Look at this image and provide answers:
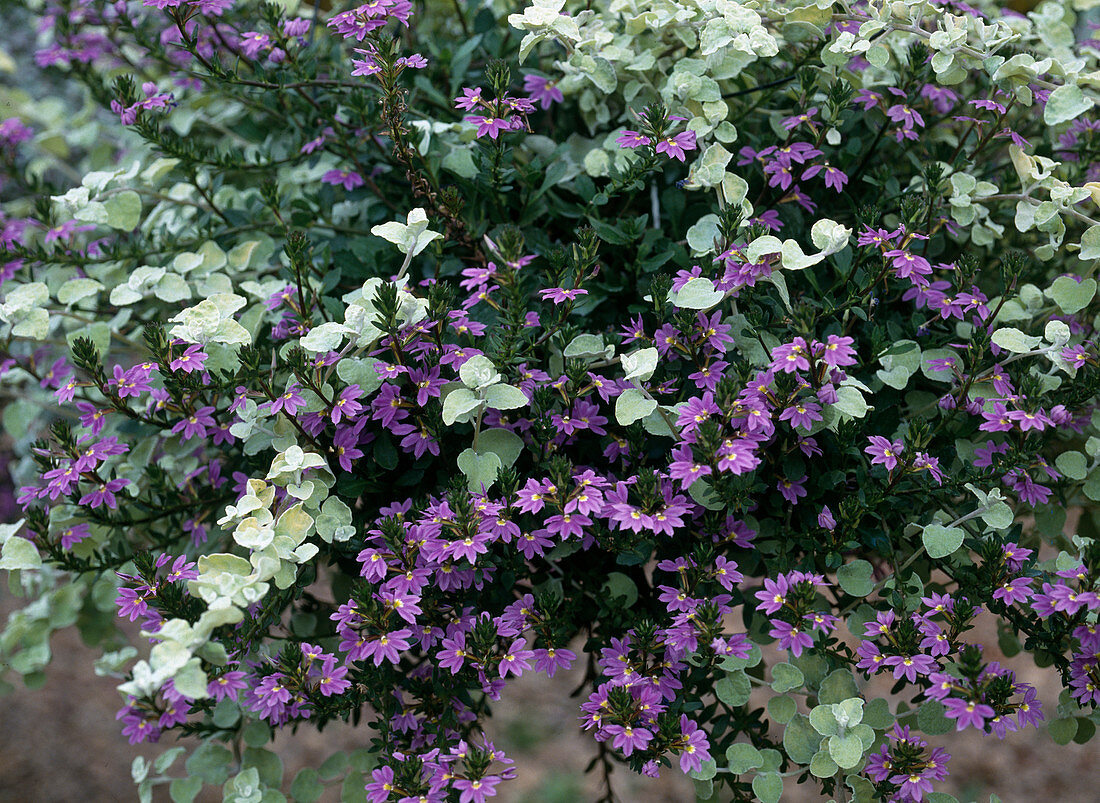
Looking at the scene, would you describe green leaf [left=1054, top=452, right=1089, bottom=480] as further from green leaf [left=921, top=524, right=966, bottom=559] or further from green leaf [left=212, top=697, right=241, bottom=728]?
green leaf [left=212, top=697, right=241, bottom=728]

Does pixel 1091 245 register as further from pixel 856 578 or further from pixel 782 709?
pixel 782 709

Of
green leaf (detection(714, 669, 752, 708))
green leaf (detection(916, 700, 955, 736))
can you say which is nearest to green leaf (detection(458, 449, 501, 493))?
green leaf (detection(714, 669, 752, 708))

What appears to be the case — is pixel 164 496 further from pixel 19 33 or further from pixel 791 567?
pixel 19 33

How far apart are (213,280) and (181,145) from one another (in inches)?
9.2

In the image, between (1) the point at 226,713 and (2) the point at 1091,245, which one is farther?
(1) the point at 226,713

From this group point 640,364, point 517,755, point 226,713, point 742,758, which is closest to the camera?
point 640,364

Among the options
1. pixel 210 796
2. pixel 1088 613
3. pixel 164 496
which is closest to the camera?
pixel 1088 613

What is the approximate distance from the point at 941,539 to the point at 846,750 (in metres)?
0.28

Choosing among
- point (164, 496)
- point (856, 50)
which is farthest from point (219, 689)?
point (856, 50)

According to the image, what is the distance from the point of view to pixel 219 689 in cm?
112

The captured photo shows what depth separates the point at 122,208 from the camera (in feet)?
4.44

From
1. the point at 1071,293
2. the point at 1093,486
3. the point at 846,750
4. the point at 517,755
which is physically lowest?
the point at 517,755

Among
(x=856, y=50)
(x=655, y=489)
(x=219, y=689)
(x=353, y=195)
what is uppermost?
(x=856, y=50)

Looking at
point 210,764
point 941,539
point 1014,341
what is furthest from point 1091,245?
point 210,764
